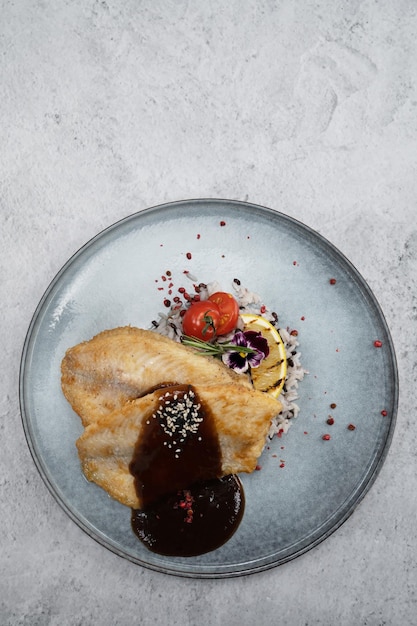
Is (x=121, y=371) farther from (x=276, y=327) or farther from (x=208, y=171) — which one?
(x=208, y=171)

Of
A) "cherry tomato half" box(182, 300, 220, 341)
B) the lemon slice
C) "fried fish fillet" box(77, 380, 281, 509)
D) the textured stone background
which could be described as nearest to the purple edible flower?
the lemon slice

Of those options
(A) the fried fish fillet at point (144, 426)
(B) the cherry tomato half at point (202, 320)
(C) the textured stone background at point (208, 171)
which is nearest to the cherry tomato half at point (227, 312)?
(B) the cherry tomato half at point (202, 320)

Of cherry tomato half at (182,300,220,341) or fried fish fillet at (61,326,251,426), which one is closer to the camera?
fried fish fillet at (61,326,251,426)

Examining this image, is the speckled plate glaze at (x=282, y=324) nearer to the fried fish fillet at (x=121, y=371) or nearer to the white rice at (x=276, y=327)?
the white rice at (x=276, y=327)

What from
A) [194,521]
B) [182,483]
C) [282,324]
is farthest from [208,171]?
[194,521]

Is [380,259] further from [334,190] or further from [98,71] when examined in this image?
[98,71]

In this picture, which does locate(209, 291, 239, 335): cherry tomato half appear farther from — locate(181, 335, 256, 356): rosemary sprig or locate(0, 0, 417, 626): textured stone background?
locate(0, 0, 417, 626): textured stone background
